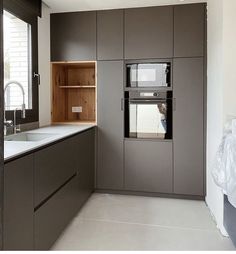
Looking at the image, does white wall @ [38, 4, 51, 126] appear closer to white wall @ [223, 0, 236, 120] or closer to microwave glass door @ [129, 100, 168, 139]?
microwave glass door @ [129, 100, 168, 139]

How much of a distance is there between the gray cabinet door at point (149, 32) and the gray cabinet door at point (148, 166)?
3.55 feet

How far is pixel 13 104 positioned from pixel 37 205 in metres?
1.38

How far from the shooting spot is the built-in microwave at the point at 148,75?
10.7 feet

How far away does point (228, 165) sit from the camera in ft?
6.42

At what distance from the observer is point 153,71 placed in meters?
3.28

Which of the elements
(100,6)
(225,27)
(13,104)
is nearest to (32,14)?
(100,6)

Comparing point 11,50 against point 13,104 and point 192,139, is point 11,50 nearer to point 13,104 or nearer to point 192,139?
point 13,104

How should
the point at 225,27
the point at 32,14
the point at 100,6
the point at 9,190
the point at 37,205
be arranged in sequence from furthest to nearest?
the point at 100,6 < the point at 32,14 < the point at 225,27 < the point at 37,205 < the point at 9,190

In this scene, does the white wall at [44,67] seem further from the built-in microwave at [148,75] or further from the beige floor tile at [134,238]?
the beige floor tile at [134,238]

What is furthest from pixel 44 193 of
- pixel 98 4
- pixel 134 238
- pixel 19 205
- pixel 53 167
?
pixel 98 4

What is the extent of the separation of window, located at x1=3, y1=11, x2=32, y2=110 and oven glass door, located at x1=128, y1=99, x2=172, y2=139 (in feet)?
4.03

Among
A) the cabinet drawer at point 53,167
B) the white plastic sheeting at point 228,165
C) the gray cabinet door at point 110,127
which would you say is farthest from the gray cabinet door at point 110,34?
the white plastic sheeting at point 228,165

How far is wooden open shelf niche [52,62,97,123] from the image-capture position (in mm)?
3793

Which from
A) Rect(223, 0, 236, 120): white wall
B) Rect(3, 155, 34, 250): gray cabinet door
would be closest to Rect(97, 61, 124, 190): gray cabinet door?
Rect(223, 0, 236, 120): white wall
